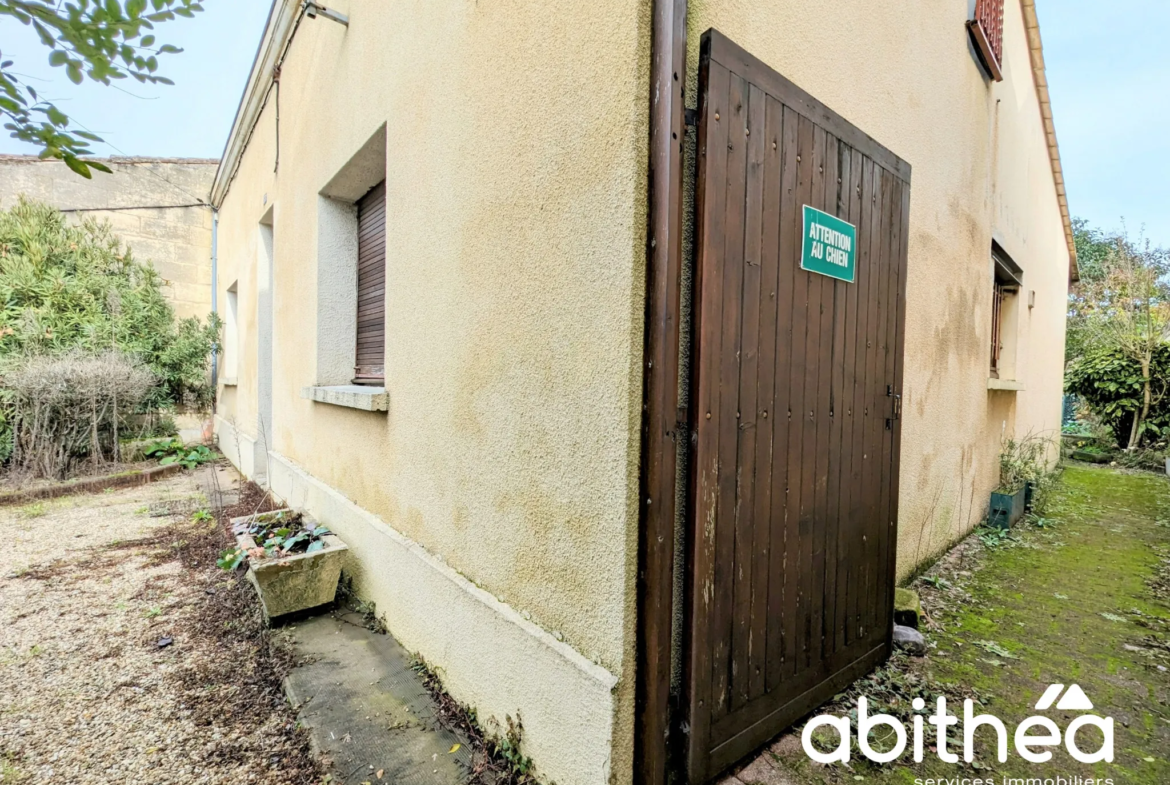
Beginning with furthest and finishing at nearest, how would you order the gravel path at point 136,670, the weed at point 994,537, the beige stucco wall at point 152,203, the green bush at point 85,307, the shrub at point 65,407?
the beige stucco wall at point 152,203 < the green bush at point 85,307 < the shrub at point 65,407 < the weed at point 994,537 < the gravel path at point 136,670

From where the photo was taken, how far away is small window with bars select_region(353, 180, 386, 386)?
140 inches

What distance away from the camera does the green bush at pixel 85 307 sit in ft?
20.9

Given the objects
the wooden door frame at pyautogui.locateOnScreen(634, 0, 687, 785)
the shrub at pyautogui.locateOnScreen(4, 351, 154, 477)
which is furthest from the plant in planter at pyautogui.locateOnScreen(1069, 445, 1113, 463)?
the shrub at pyautogui.locateOnScreen(4, 351, 154, 477)

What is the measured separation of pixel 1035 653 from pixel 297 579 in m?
3.81

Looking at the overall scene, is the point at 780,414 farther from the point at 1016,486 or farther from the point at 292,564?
the point at 1016,486

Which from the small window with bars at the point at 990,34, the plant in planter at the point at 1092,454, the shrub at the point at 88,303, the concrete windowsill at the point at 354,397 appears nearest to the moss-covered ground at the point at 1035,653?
the concrete windowsill at the point at 354,397

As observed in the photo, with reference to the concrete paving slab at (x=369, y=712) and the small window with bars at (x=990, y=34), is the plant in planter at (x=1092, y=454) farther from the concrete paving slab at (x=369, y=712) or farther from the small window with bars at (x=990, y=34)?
the concrete paving slab at (x=369, y=712)

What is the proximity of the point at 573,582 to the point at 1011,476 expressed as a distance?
17.3 ft

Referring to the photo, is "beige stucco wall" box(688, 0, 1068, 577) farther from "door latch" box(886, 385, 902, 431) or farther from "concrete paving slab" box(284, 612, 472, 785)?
"concrete paving slab" box(284, 612, 472, 785)

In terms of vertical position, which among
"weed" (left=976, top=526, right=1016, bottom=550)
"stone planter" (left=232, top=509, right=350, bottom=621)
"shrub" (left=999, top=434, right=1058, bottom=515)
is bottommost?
"weed" (left=976, top=526, right=1016, bottom=550)

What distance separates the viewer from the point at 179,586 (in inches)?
134

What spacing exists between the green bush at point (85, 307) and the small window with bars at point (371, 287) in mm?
5143

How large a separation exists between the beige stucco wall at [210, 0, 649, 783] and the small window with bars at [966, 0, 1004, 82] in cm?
384

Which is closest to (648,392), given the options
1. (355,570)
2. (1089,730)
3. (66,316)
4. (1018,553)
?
(1089,730)
